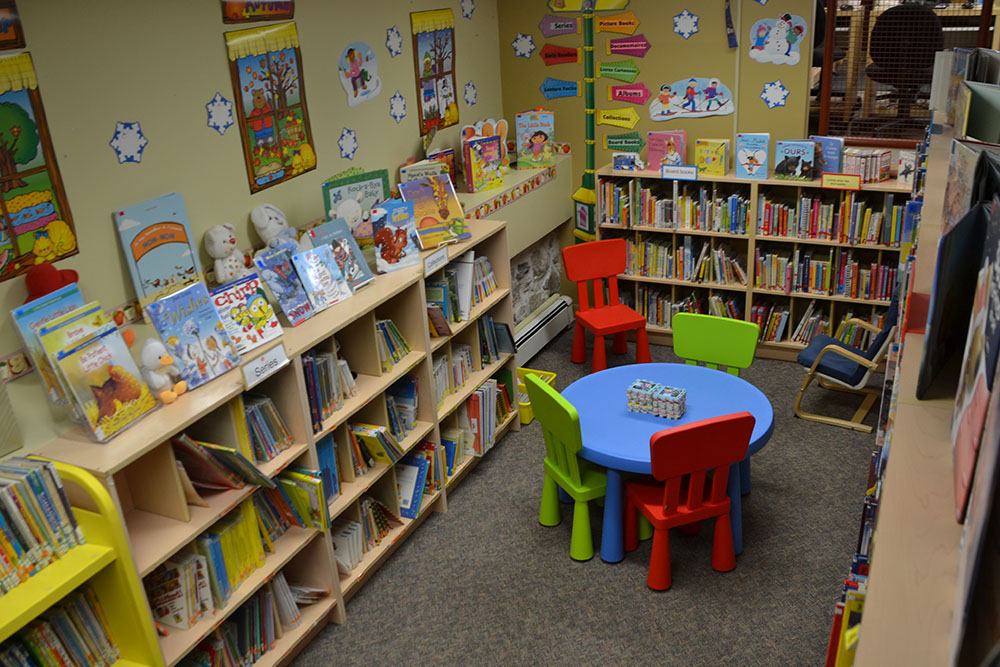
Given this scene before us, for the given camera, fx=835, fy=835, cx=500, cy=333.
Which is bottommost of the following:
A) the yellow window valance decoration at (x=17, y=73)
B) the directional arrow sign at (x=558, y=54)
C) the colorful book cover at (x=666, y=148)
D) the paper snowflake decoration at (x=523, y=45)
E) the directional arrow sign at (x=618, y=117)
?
the colorful book cover at (x=666, y=148)

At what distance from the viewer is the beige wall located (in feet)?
9.28

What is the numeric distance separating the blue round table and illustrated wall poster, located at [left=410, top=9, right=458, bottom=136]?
1986mm

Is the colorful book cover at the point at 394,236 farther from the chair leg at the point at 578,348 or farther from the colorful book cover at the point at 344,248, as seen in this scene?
the chair leg at the point at 578,348

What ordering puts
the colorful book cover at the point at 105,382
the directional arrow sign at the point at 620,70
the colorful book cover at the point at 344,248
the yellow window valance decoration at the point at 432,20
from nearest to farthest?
1. the colorful book cover at the point at 105,382
2. the colorful book cover at the point at 344,248
3. the yellow window valance decoration at the point at 432,20
4. the directional arrow sign at the point at 620,70

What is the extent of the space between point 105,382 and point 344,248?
51.1 inches

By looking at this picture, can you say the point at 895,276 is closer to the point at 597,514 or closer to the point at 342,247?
the point at 597,514

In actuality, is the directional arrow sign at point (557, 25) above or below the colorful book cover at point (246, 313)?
above

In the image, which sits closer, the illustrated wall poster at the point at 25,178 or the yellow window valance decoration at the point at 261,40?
the illustrated wall poster at the point at 25,178

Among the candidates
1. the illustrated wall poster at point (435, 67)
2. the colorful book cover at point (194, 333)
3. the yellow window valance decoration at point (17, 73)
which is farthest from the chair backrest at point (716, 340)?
the yellow window valance decoration at point (17, 73)

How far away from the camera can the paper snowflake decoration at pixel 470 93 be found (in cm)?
550

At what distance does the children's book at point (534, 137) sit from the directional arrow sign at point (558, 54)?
41cm

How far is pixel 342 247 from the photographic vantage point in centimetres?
369

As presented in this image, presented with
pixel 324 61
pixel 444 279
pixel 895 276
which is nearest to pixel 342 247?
pixel 444 279

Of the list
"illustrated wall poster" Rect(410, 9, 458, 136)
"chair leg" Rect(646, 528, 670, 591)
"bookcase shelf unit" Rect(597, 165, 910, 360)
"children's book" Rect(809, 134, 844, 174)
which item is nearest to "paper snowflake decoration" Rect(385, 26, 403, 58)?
"illustrated wall poster" Rect(410, 9, 458, 136)
